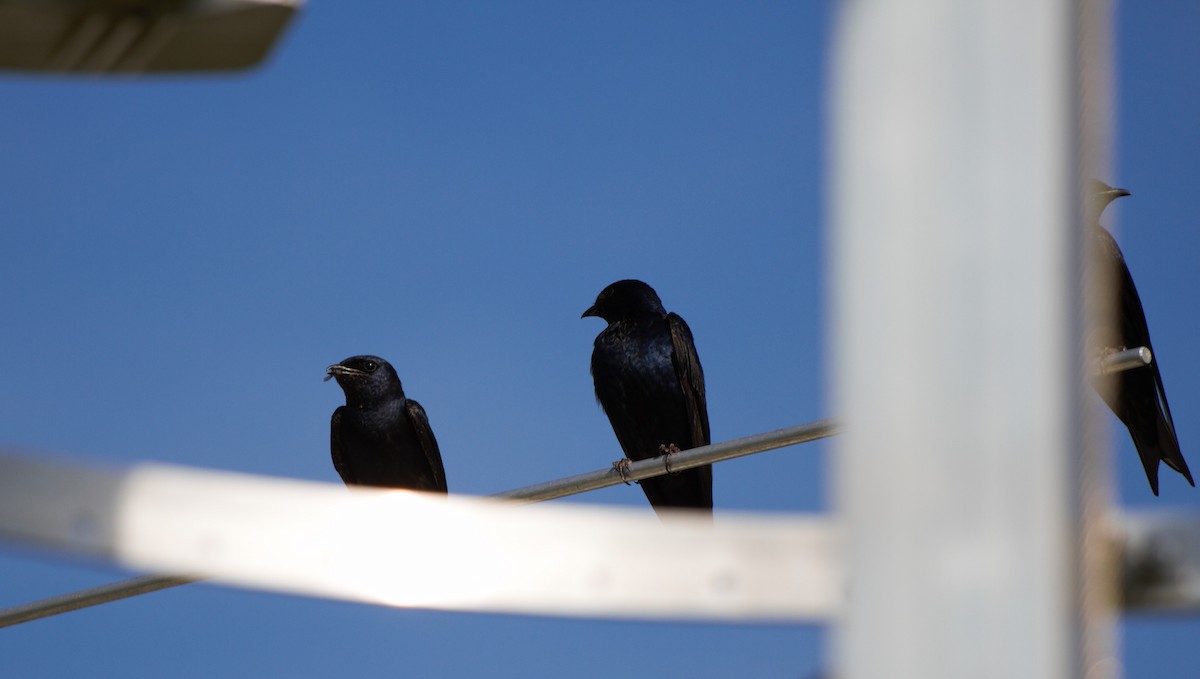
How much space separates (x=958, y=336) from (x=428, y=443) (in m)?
6.84

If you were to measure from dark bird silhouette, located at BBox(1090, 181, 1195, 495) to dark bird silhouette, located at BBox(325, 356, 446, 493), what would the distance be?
3.44m

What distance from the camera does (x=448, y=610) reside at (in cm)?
149

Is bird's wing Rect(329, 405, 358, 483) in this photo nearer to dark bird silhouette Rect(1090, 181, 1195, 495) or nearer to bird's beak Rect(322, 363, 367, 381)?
bird's beak Rect(322, 363, 367, 381)

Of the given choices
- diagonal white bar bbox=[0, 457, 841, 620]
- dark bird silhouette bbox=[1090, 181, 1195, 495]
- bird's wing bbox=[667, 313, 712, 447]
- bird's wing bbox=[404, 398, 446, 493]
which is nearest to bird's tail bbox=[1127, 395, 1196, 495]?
dark bird silhouette bbox=[1090, 181, 1195, 495]

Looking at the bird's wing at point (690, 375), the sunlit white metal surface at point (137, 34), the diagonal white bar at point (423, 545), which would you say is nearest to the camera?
the diagonal white bar at point (423, 545)

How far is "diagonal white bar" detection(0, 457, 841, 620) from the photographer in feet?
4.42

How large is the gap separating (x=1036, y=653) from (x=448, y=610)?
609mm

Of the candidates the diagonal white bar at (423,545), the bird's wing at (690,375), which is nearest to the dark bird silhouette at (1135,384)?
the bird's wing at (690,375)

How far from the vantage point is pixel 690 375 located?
711cm

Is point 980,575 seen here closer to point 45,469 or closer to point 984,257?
point 984,257

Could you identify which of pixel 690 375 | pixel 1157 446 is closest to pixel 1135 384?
pixel 1157 446

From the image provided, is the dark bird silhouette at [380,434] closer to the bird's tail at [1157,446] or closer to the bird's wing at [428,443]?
the bird's wing at [428,443]

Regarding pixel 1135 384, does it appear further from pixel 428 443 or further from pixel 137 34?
pixel 137 34

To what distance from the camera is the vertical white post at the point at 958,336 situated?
3.65 ft
